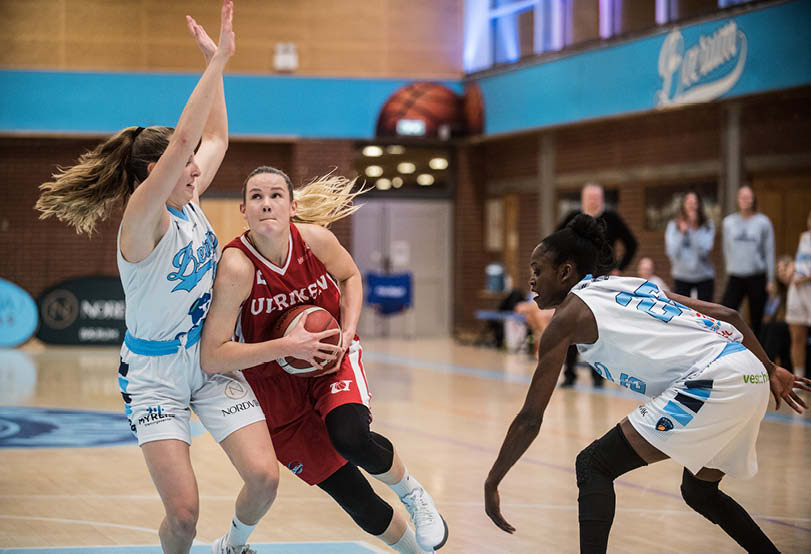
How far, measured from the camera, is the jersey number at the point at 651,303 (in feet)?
12.3

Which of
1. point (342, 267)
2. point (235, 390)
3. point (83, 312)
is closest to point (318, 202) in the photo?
point (342, 267)

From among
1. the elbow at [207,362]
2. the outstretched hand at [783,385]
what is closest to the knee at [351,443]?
the elbow at [207,362]

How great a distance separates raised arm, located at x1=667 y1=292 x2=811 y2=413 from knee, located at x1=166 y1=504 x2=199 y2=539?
1.90 m

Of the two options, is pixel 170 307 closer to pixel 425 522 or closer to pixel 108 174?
pixel 108 174

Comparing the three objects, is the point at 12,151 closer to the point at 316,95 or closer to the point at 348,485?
the point at 316,95

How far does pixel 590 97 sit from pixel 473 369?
13.6ft

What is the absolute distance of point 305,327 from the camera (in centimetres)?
405

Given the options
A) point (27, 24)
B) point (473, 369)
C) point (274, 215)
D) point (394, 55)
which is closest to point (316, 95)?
point (394, 55)

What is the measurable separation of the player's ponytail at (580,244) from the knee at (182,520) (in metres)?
1.57

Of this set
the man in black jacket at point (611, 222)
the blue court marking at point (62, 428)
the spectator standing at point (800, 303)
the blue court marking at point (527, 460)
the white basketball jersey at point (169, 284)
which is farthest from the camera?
the spectator standing at point (800, 303)

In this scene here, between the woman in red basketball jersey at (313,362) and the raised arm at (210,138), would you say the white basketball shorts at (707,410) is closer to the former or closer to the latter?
the woman in red basketball jersey at (313,362)

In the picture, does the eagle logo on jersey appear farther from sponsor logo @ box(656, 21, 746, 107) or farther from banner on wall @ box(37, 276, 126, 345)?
banner on wall @ box(37, 276, 126, 345)

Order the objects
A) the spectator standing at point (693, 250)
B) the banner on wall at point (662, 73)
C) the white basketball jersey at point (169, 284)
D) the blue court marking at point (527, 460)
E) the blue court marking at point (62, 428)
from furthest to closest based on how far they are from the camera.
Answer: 1. the banner on wall at point (662, 73)
2. the spectator standing at point (693, 250)
3. the blue court marking at point (62, 428)
4. the blue court marking at point (527, 460)
5. the white basketball jersey at point (169, 284)

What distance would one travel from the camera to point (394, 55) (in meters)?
17.7
